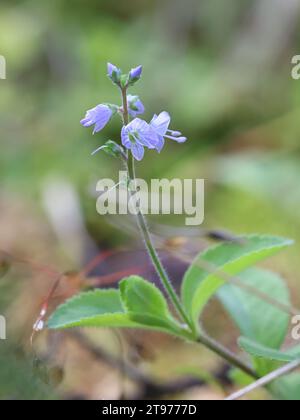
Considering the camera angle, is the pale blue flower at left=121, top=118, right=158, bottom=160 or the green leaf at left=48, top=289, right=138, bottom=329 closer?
the pale blue flower at left=121, top=118, right=158, bottom=160

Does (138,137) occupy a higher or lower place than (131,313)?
higher

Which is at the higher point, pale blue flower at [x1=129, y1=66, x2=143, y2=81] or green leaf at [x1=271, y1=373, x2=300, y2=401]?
pale blue flower at [x1=129, y1=66, x2=143, y2=81]

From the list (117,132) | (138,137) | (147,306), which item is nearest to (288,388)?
(147,306)

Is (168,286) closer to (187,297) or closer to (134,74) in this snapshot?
(187,297)

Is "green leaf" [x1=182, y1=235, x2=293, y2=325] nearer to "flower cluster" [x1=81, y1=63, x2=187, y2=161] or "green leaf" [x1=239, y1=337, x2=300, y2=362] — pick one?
"green leaf" [x1=239, y1=337, x2=300, y2=362]

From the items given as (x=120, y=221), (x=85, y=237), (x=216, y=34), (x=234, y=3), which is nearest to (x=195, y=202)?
(x=85, y=237)

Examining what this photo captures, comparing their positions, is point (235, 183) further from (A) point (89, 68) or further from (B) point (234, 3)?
(B) point (234, 3)

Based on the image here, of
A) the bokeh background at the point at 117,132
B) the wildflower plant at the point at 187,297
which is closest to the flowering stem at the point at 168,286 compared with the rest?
the wildflower plant at the point at 187,297

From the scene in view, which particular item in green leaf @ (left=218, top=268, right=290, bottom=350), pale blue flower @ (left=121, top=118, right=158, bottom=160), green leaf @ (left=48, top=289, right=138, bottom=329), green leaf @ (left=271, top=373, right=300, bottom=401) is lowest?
green leaf @ (left=271, top=373, right=300, bottom=401)

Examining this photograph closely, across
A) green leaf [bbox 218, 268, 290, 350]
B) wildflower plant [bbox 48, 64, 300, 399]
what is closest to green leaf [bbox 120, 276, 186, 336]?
wildflower plant [bbox 48, 64, 300, 399]
